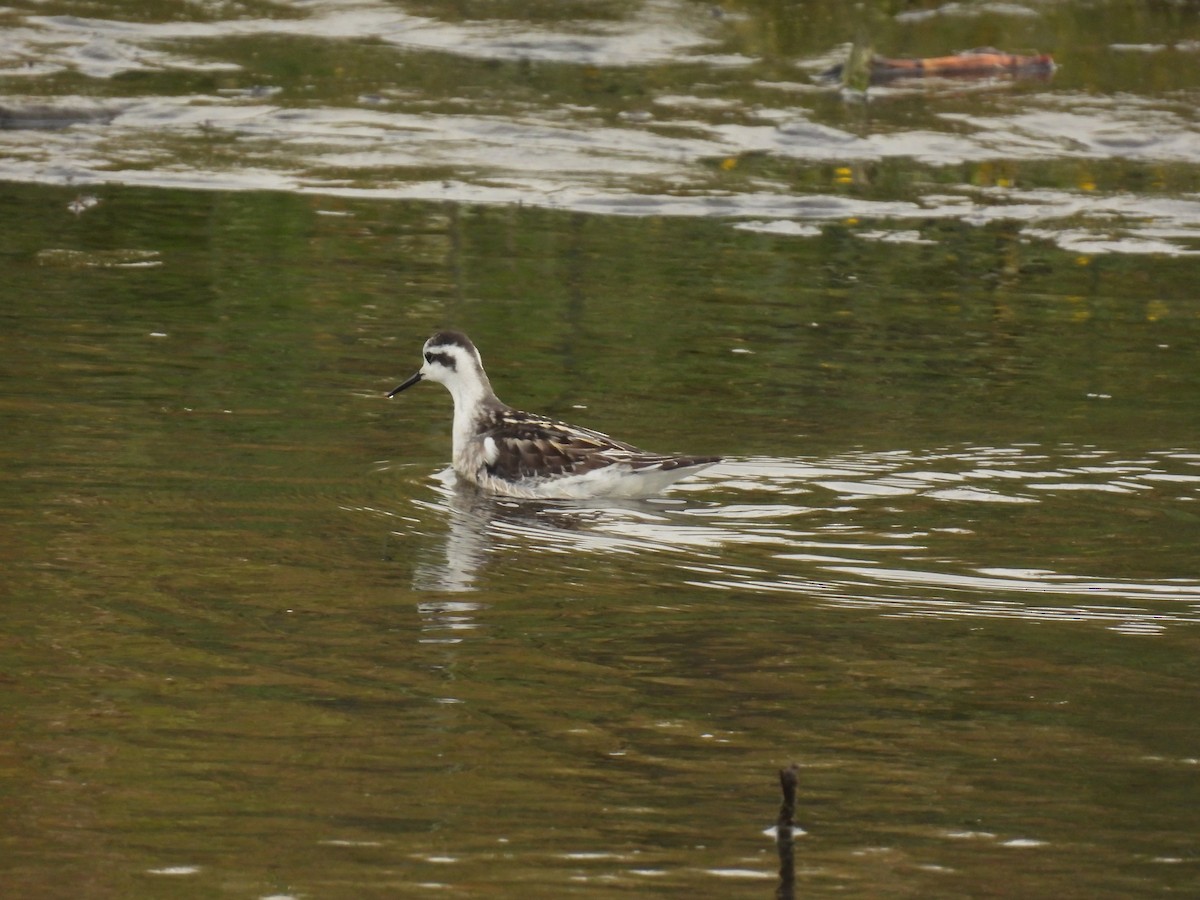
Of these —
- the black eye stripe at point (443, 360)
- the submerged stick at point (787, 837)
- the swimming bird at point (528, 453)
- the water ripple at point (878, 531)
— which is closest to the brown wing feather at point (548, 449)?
the swimming bird at point (528, 453)

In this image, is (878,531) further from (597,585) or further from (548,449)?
(548,449)

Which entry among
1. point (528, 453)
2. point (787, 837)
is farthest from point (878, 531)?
point (787, 837)

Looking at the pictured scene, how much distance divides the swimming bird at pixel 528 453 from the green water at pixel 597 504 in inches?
7.9

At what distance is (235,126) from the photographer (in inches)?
814

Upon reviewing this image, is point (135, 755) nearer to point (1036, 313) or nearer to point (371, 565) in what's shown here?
point (371, 565)

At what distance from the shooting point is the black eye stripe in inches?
471

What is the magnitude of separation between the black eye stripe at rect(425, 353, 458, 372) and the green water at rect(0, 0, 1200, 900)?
471 millimetres

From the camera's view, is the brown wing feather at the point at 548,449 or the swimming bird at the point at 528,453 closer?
the swimming bird at the point at 528,453

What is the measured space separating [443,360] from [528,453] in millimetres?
1089

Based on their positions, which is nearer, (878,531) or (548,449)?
(878,531)

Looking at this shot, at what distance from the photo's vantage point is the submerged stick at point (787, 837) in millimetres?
5156

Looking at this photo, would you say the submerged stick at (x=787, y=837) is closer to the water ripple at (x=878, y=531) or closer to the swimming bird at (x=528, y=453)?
the water ripple at (x=878, y=531)

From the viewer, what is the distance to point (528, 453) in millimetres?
11164

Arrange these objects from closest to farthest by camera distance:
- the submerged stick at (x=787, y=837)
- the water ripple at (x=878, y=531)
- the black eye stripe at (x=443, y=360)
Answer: the submerged stick at (x=787, y=837) → the water ripple at (x=878, y=531) → the black eye stripe at (x=443, y=360)
